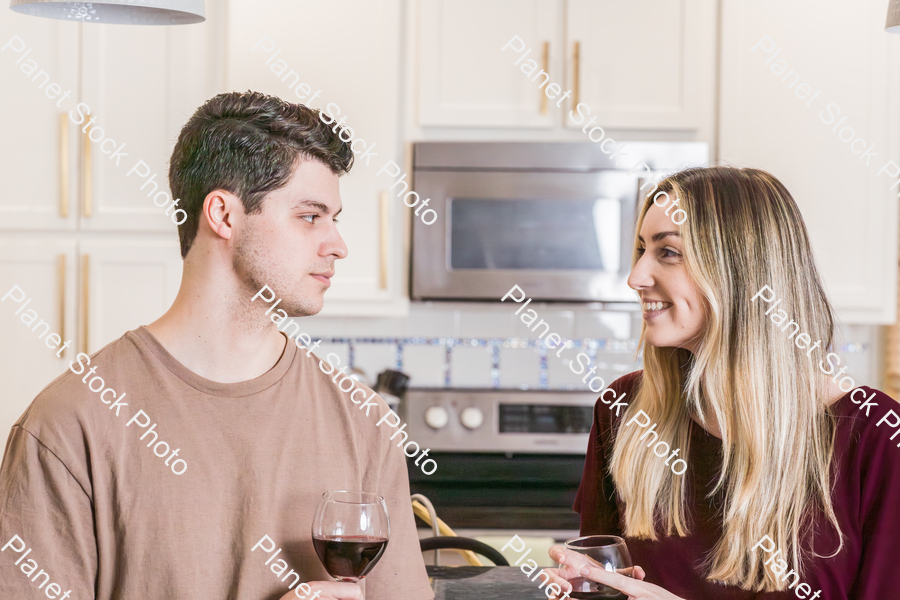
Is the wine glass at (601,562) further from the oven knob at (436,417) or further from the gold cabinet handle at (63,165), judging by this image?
the gold cabinet handle at (63,165)

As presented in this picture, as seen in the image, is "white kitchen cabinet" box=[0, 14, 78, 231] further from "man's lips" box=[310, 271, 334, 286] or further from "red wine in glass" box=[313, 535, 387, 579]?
"red wine in glass" box=[313, 535, 387, 579]

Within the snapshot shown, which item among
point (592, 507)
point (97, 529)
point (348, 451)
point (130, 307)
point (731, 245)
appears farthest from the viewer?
point (130, 307)

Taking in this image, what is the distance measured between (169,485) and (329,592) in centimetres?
25

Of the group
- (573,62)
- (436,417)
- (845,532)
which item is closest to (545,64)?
(573,62)

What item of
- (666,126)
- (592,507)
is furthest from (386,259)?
(592,507)

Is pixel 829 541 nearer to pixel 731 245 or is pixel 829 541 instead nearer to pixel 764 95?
pixel 731 245

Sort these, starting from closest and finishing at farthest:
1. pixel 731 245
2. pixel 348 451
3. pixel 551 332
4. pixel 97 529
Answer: pixel 97 529 → pixel 348 451 → pixel 731 245 → pixel 551 332

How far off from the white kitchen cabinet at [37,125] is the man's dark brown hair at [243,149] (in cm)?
145

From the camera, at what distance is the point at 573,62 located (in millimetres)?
2490

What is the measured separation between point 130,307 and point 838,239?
81.8 inches

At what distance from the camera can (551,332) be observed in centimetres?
292

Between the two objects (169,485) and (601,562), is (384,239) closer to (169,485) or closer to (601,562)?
(169,485)

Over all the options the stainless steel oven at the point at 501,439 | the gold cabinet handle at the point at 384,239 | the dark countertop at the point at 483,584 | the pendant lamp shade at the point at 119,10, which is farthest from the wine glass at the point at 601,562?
the gold cabinet handle at the point at 384,239

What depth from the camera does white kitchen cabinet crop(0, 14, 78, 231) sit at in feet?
8.01
